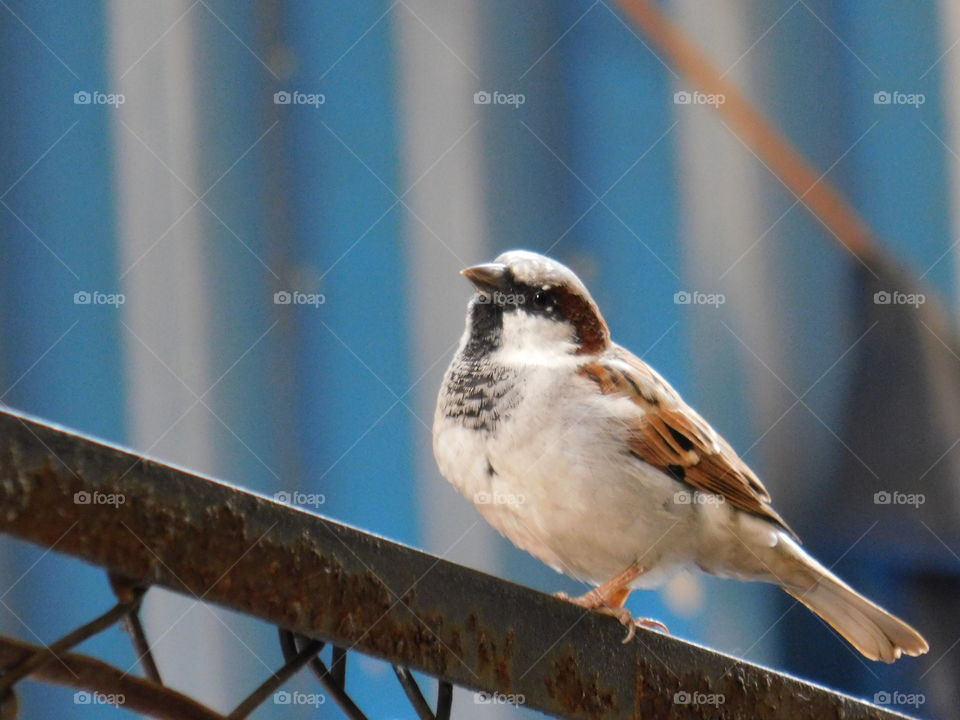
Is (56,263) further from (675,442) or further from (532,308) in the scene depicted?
(675,442)

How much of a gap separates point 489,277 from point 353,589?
1162 millimetres

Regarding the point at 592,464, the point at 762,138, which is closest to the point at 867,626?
the point at 592,464

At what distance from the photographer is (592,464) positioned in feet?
5.14

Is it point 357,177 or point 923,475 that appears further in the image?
point 923,475

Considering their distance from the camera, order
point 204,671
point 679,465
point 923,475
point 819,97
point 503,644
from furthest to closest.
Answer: point 819,97 < point 923,475 < point 204,671 < point 679,465 < point 503,644

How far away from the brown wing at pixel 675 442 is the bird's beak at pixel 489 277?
0.20 meters

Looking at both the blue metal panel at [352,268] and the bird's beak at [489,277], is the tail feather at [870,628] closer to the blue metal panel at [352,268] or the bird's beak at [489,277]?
the bird's beak at [489,277]

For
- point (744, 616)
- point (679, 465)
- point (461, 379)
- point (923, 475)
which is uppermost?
point (461, 379)

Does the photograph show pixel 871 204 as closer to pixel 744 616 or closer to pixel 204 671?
pixel 744 616

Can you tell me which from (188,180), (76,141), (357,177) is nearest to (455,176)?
(357,177)

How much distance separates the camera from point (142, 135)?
246 cm

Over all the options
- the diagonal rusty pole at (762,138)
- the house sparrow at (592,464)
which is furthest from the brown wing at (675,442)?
the diagonal rusty pole at (762,138)

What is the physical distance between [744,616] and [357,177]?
1318mm

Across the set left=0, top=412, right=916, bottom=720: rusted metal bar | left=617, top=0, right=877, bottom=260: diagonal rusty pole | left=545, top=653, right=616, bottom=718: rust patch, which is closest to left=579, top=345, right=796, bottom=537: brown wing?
left=0, top=412, right=916, bottom=720: rusted metal bar
